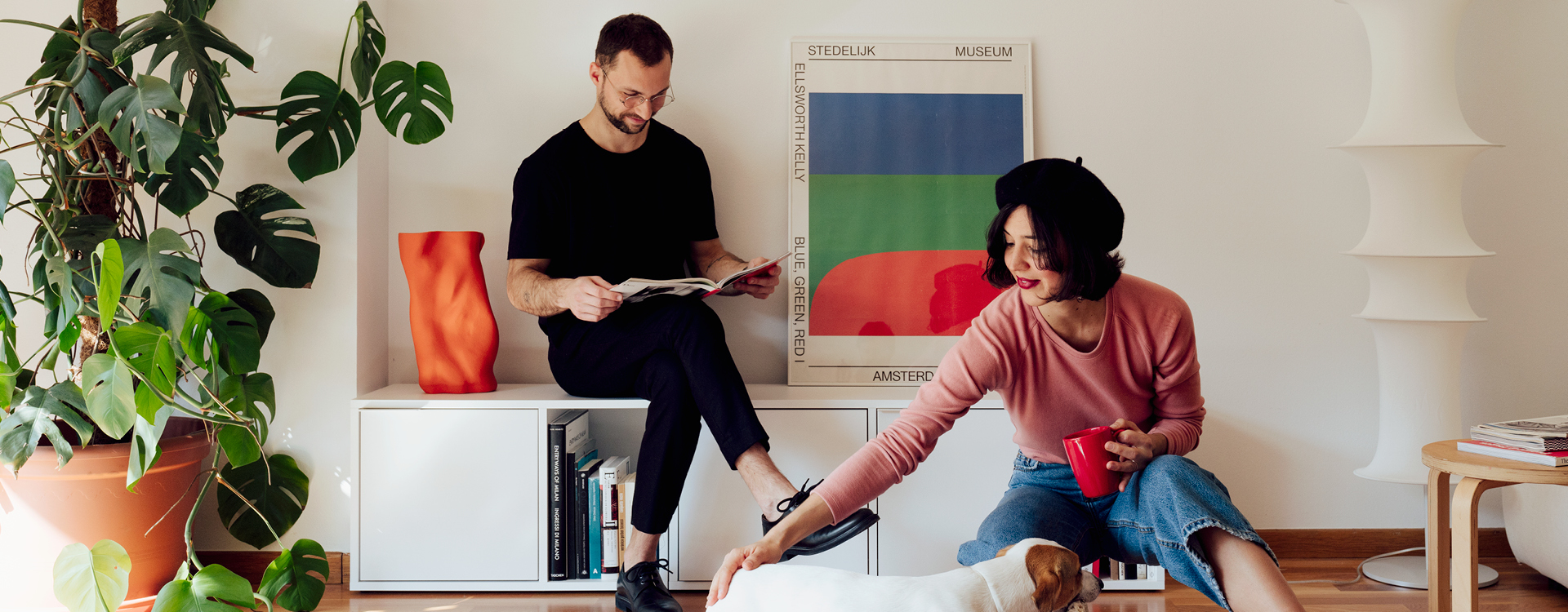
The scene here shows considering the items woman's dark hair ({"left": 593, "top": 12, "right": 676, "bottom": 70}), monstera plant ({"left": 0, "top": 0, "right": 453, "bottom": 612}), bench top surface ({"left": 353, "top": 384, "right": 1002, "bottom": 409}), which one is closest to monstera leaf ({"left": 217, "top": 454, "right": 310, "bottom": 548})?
monstera plant ({"left": 0, "top": 0, "right": 453, "bottom": 612})

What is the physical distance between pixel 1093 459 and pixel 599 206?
137 cm

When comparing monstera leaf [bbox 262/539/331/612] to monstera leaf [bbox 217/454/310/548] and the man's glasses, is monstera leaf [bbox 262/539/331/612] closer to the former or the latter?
monstera leaf [bbox 217/454/310/548]

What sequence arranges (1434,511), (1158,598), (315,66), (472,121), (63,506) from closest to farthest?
(1434,511), (63,506), (1158,598), (315,66), (472,121)

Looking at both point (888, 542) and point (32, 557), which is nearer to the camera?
point (32, 557)

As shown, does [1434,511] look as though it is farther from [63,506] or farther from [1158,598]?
[63,506]

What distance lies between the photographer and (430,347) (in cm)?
223

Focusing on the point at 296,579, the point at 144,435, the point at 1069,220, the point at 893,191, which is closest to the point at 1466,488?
the point at 1069,220

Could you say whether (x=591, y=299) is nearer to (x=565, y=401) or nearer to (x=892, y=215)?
(x=565, y=401)

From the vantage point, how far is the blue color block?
2.47 meters

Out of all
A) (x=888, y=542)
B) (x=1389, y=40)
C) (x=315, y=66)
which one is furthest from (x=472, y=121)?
(x=1389, y=40)

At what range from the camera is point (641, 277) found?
90.8 inches

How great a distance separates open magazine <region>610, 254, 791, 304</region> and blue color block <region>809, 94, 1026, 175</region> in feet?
1.70

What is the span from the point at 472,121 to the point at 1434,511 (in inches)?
94.8

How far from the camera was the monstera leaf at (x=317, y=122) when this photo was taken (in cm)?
214
